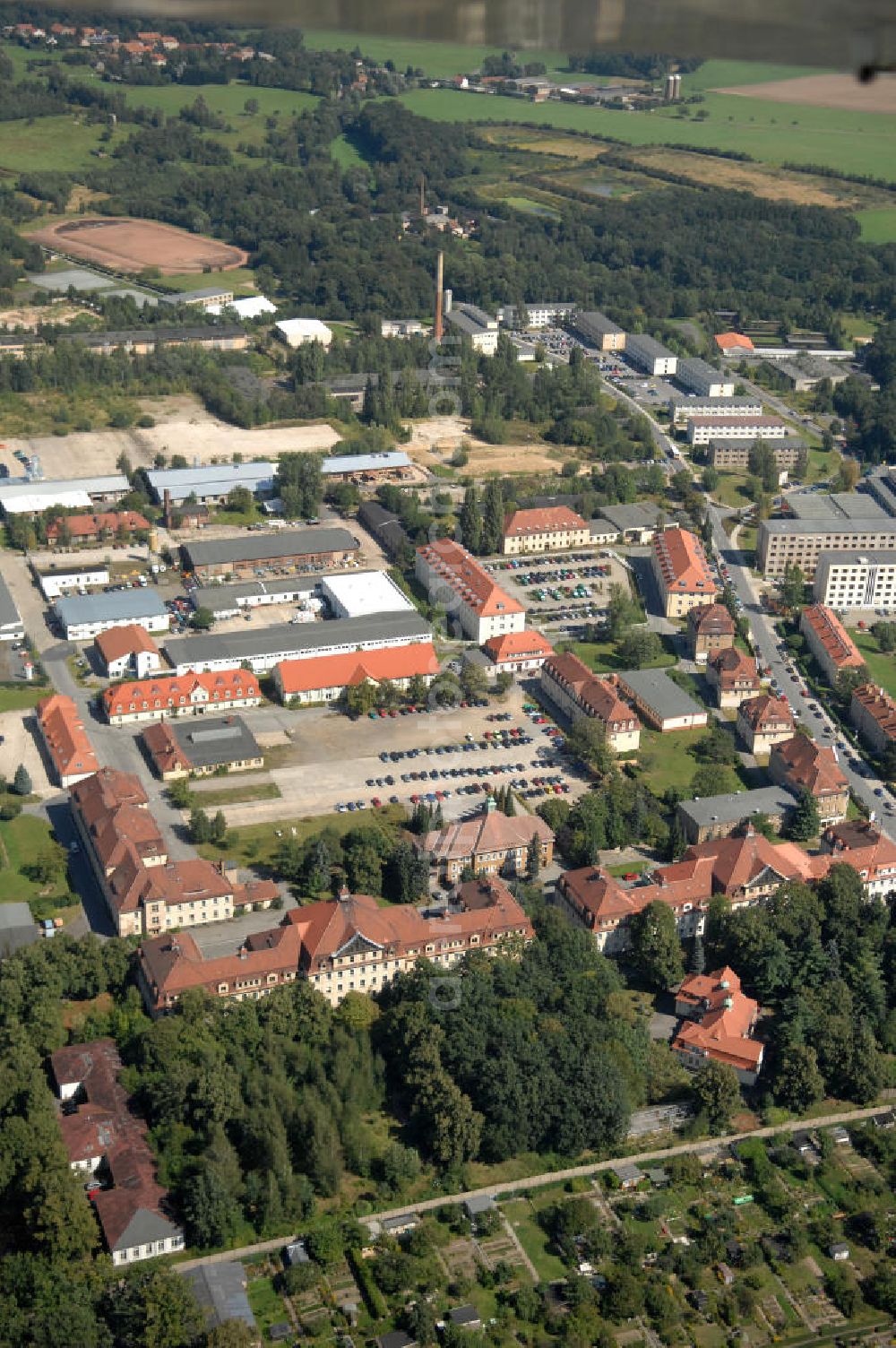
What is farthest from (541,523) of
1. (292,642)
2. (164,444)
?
(164,444)

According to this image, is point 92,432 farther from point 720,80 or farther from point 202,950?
point 720,80

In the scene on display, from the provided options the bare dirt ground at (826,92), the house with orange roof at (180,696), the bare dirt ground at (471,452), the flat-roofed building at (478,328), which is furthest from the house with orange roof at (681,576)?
the bare dirt ground at (826,92)

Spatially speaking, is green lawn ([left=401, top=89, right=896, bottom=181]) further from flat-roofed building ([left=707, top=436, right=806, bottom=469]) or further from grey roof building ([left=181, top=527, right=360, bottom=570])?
grey roof building ([left=181, top=527, right=360, bottom=570])

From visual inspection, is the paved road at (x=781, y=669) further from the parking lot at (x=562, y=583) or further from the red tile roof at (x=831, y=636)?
the parking lot at (x=562, y=583)

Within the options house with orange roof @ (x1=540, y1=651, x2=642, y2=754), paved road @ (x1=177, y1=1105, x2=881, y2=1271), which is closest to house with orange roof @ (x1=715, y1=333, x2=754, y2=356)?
house with orange roof @ (x1=540, y1=651, x2=642, y2=754)

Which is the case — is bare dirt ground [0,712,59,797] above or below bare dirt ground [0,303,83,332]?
below

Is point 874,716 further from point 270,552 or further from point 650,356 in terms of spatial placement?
point 650,356
